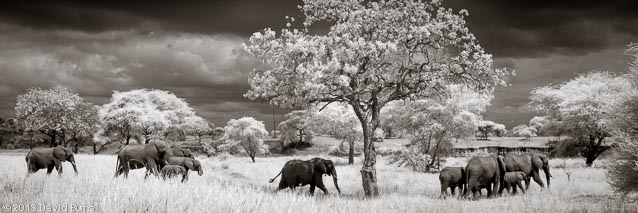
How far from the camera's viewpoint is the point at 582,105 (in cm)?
3559

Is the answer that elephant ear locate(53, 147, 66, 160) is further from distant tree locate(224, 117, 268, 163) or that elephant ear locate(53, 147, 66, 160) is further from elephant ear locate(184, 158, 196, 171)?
distant tree locate(224, 117, 268, 163)

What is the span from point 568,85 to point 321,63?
3435 centimetres

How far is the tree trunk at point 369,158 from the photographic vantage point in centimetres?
1778

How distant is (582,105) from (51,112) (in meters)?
58.3

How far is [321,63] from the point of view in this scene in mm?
16062

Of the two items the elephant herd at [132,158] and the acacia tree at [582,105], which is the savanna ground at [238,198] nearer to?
the elephant herd at [132,158]

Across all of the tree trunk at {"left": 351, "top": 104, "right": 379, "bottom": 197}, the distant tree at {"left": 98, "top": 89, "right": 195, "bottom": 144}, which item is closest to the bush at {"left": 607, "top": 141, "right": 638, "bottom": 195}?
the tree trunk at {"left": 351, "top": 104, "right": 379, "bottom": 197}

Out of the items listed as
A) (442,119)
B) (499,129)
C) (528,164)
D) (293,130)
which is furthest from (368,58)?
(499,129)

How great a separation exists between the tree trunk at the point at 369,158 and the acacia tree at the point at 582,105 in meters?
22.5

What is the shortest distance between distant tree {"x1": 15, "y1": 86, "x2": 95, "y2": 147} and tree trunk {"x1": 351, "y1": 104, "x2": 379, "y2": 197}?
163ft

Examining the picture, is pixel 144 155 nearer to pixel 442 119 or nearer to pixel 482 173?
pixel 482 173

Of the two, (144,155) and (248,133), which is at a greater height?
(248,133)

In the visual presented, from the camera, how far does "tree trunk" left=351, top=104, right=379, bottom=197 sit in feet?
58.3

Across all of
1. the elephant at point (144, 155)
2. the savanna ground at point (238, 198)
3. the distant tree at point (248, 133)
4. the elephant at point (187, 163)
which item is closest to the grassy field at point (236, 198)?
the savanna ground at point (238, 198)
